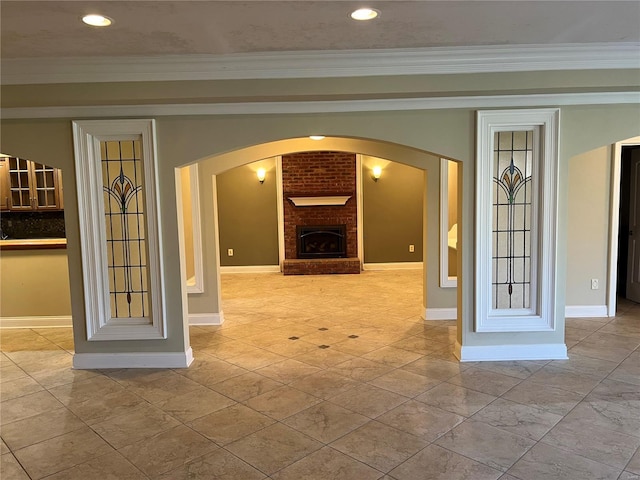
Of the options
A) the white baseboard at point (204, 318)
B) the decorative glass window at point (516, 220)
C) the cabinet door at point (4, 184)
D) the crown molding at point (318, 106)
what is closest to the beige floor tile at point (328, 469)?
the decorative glass window at point (516, 220)

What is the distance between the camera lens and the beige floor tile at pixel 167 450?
279cm

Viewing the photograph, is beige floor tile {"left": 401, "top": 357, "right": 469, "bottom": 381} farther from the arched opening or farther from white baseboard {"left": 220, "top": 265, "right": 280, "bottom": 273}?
white baseboard {"left": 220, "top": 265, "right": 280, "bottom": 273}

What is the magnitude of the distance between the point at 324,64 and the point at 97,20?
155 centimetres

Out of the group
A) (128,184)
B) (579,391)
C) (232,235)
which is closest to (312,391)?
(579,391)

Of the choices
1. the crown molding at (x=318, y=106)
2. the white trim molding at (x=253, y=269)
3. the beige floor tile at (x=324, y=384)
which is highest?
the crown molding at (x=318, y=106)

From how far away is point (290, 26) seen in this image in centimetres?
295

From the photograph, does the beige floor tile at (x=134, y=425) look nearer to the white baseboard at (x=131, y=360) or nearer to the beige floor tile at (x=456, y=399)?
the white baseboard at (x=131, y=360)

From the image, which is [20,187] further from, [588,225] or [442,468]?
[588,225]

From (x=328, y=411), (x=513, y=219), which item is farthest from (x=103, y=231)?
(x=513, y=219)

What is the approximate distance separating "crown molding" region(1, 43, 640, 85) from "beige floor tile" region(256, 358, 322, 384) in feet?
8.03

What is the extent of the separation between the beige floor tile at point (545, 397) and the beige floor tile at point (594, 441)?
20cm

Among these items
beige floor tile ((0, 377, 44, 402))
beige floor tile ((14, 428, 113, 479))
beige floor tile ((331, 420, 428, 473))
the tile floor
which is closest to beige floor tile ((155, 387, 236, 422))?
the tile floor

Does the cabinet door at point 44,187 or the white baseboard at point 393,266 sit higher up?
the cabinet door at point 44,187

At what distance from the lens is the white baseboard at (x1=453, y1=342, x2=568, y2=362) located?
4.34m
